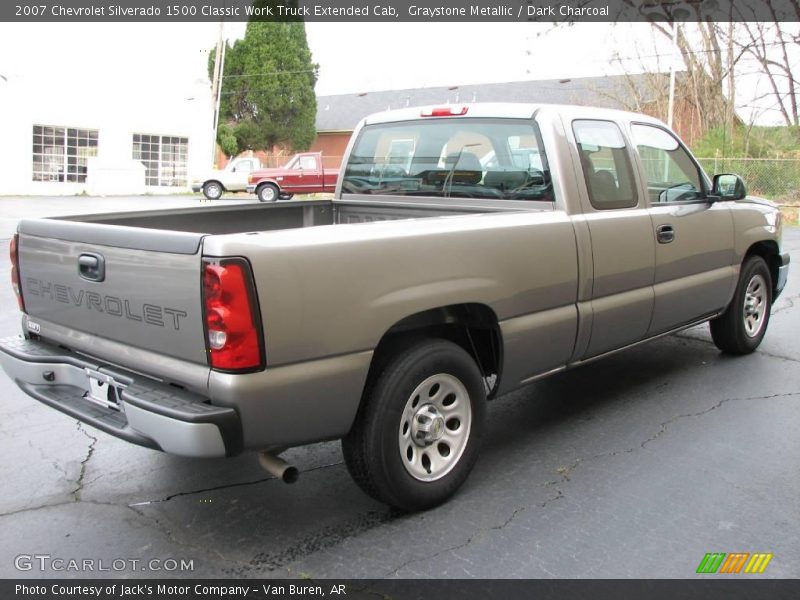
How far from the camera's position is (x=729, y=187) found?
577 centimetres

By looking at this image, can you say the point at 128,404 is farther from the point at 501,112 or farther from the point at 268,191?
the point at 268,191

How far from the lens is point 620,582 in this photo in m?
3.01

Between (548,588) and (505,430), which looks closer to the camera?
(548,588)

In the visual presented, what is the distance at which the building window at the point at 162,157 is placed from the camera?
3356 centimetres

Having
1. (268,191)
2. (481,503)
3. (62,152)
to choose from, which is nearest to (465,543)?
(481,503)

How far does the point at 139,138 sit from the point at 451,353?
3271 centimetres

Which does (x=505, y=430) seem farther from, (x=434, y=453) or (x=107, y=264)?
(x=107, y=264)

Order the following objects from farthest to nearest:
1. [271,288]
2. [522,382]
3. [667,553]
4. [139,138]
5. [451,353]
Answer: [139,138] → [522,382] → [451,353] → [667,553] → [271,288]

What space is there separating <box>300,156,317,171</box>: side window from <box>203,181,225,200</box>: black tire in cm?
394

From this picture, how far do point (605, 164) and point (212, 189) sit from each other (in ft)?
91.4

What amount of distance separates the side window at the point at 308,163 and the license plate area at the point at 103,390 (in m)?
26.2

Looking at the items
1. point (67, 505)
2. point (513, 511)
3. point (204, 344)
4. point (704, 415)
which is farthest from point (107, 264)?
point (704, 415)

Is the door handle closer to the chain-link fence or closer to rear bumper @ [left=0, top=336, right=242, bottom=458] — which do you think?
rear bumper @ [left=0, top=336, right=242, bottom=458]
